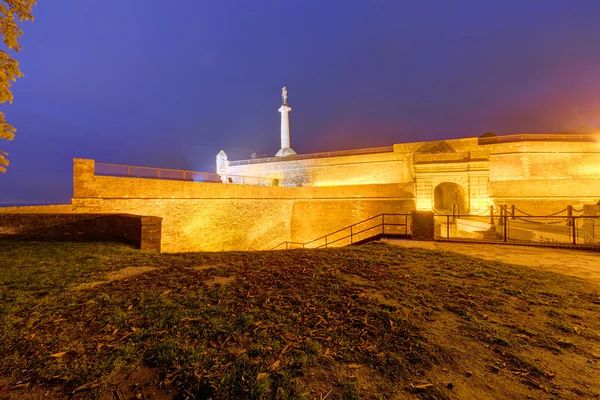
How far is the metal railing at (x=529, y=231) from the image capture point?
8.41 m

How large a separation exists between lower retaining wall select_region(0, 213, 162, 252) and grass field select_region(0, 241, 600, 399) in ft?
8.15

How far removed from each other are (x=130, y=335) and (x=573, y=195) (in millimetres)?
26867

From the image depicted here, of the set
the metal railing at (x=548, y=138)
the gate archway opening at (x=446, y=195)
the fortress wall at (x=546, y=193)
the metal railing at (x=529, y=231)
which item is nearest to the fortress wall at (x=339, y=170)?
the gate archway opening at (x=446, y=195)

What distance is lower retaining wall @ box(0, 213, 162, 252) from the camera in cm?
734

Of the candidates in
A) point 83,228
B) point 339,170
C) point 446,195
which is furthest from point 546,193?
point 83,228

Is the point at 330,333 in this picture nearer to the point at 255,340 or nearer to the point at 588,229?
the point at 255,340

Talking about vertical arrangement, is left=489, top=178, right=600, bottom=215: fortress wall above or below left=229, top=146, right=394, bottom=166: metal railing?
below

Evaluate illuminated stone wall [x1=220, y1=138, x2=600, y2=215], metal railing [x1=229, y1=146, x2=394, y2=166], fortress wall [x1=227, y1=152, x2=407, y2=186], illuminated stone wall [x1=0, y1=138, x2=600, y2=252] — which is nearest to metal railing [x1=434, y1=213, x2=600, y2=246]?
illuminated stone wall [x1=220, y1=138, x2=600, y2=215]

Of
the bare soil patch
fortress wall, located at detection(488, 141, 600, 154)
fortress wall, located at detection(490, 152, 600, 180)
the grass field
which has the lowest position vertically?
the grass field

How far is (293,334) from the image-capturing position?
2.72 meters

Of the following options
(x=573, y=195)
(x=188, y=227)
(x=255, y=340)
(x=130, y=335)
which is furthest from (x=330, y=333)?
(x=573, y=195)

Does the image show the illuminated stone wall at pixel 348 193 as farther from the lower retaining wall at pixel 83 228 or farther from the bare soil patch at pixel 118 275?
the bare soil patch at pixel 118 275

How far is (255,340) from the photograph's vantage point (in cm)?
261

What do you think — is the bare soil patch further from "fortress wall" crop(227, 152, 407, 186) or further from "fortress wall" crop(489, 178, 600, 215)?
"fortress wall" crop(227, 152, 407, 186)
